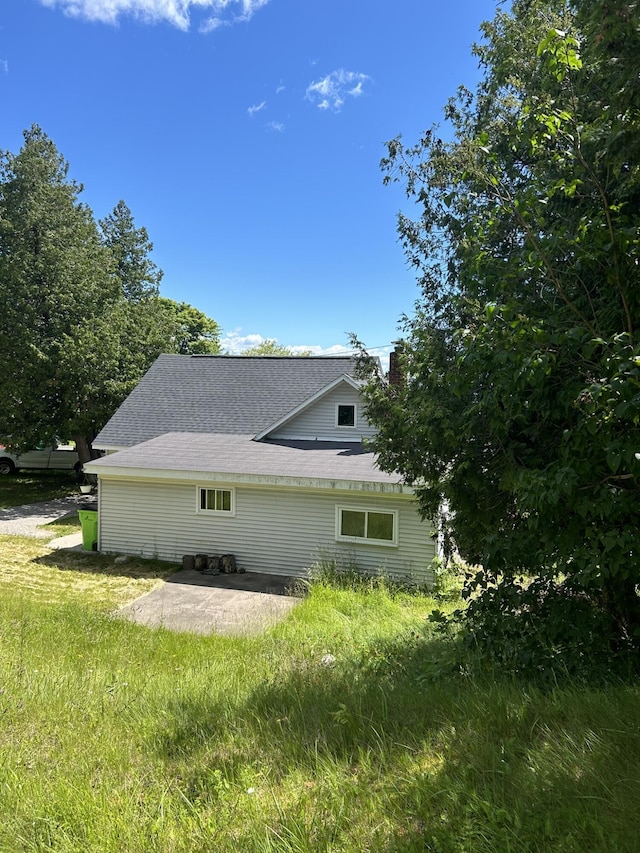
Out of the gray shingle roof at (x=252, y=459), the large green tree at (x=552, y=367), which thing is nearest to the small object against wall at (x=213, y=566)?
the gray shingle roof at (x=252, y=459)

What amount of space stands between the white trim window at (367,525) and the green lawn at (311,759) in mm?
6078

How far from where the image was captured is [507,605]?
4.58m

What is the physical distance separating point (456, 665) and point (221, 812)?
2.68m

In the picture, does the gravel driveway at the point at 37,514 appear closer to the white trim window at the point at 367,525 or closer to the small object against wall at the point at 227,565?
the small object against wall at the point at 227,565

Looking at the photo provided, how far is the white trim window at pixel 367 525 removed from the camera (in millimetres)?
11602

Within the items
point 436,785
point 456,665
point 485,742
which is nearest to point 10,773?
point 436,785

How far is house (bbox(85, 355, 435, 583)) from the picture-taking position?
457 inches

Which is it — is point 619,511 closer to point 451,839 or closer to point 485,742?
point 485,742

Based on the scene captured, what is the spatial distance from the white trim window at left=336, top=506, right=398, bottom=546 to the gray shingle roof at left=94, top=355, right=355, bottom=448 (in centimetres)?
571

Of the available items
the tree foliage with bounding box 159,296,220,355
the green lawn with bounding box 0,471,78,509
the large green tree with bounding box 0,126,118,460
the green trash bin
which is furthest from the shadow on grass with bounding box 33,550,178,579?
the tree foliage with bounding box 159,296,220,355

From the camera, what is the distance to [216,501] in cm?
1307

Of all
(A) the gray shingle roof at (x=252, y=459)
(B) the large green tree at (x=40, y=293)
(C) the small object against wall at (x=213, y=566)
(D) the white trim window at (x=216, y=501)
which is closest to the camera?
(A) the gray shingle roof at (x=252, y=459)

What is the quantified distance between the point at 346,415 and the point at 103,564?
27.2 feet

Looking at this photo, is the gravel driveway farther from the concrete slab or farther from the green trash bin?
the concrete slab
